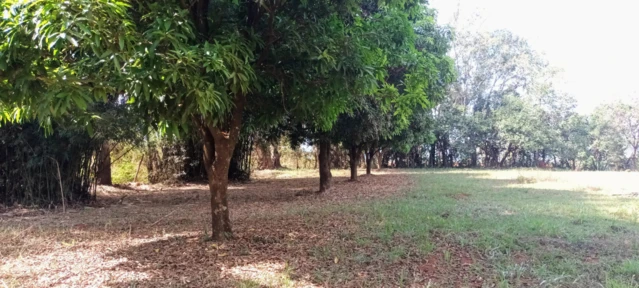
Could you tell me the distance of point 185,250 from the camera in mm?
5340

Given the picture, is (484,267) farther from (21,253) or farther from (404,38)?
(21,253)

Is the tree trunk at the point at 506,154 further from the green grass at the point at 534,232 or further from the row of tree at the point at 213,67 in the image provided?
the green grass at the point at 534,232

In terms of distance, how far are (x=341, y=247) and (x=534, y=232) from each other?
2771mm

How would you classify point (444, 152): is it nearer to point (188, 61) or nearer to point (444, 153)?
point (444, 153)

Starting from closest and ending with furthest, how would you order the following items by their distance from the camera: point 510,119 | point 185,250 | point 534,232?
point 185,250 < point 534,232 < point 510,119

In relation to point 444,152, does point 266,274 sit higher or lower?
lower

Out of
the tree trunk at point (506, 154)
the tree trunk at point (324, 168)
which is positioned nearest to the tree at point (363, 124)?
the tree trunk at point (324, 168)

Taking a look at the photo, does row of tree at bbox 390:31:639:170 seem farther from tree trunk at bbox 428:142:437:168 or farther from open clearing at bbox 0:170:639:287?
open clearing at bbox 0:170:639:287

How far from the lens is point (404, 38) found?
5.80 metres

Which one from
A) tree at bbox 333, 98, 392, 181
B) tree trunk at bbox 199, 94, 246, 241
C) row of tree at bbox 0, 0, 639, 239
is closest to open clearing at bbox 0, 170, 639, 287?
tree trunk at bbox 199, 94, 246, 241

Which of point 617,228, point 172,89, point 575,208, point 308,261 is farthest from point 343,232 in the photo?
point 575,208

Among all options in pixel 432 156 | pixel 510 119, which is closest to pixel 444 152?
pixel 432 156

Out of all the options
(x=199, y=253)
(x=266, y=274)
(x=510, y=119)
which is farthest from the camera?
(x=510, y=119)

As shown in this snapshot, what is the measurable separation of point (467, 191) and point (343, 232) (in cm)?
671
